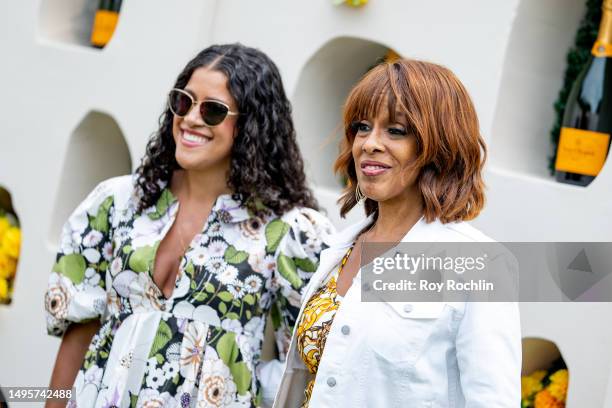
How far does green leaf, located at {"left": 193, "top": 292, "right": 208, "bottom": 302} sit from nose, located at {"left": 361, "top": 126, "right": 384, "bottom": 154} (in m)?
0.52

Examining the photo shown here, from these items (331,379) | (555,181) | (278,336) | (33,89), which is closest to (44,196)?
(33,89)

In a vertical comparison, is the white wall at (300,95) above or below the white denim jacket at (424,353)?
above

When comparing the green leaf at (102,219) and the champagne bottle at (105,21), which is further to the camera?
the champagne bottle at (105,21)

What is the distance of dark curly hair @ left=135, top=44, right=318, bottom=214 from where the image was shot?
184 centimetres

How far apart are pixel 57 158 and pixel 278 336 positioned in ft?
4.43

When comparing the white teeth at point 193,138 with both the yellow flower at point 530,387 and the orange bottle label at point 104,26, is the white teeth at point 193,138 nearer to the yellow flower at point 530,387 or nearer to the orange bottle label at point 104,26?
the yellow flower at point 530,387

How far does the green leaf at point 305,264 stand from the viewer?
5.94 ft

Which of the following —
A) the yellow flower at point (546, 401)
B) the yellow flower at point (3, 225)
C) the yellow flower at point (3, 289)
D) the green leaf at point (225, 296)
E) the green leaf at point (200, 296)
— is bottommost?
the yellow flower at point (3, 289)

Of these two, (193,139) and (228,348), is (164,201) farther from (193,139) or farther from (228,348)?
(228,348)

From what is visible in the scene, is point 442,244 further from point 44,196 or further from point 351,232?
point 44,196

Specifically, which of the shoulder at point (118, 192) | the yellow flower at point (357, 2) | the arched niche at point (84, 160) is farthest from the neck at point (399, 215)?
the arched niche at point (84, 160)

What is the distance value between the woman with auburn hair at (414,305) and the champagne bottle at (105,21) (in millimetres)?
1769

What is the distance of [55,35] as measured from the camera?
122 inches

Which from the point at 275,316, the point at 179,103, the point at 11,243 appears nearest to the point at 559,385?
the point at 275,316
